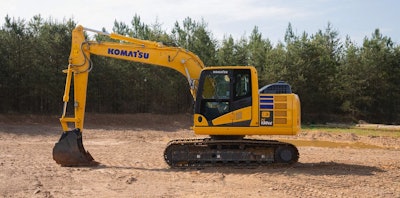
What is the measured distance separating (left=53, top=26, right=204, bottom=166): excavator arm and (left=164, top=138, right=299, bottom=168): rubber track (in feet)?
4.35

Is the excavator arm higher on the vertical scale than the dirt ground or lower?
higher

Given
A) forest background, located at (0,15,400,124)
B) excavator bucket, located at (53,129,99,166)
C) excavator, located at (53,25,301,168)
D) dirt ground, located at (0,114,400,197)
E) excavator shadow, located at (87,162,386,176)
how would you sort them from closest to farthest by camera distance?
dirt ground, located at (0,114,400,197) < excavator shadow, located at (87,162,386,176) < excavator, located at (53,25,301,168) < excavator bucket, located at (53,129,99,166) < forest background, located at (0,15,400,124)

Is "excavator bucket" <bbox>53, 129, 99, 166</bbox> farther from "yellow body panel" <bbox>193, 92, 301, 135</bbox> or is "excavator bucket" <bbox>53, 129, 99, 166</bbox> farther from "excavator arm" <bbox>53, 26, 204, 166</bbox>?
"yellow body panel" <bbox>193, 92, 301, 135</bbox>

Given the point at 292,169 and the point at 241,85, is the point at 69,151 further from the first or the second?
the point at 292,169

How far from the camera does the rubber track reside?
10305 millimetres

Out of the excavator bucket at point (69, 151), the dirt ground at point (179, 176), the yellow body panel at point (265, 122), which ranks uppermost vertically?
the yellow body panel at point (265, 122)

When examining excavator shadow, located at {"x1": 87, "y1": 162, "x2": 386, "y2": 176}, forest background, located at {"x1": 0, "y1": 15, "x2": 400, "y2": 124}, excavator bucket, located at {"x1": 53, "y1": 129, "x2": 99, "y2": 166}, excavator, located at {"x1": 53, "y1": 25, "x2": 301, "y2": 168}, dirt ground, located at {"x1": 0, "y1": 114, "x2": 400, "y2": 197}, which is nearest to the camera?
dirt ground, located at {"x1": 0, "y1": 114, "x2": 400, "y2": 197}

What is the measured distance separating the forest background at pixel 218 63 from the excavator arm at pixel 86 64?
46.1 ft

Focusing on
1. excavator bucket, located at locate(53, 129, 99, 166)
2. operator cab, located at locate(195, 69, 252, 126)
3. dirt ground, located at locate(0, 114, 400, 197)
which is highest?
operator cab, located at locate(195, 69, 252, 126)

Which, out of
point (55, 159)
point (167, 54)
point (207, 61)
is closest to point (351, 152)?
point (167, 54)

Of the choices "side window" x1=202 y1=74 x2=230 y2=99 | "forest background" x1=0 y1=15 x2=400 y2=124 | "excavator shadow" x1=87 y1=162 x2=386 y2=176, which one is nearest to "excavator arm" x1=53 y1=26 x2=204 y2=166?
"side window" x1=202 y1=74 x2=230 y2=99

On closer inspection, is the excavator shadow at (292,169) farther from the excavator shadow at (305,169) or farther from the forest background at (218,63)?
the forest background at (218,63)

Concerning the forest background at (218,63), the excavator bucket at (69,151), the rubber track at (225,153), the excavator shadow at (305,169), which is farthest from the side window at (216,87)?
the forest background at (218,63)

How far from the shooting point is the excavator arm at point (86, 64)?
10.5m
